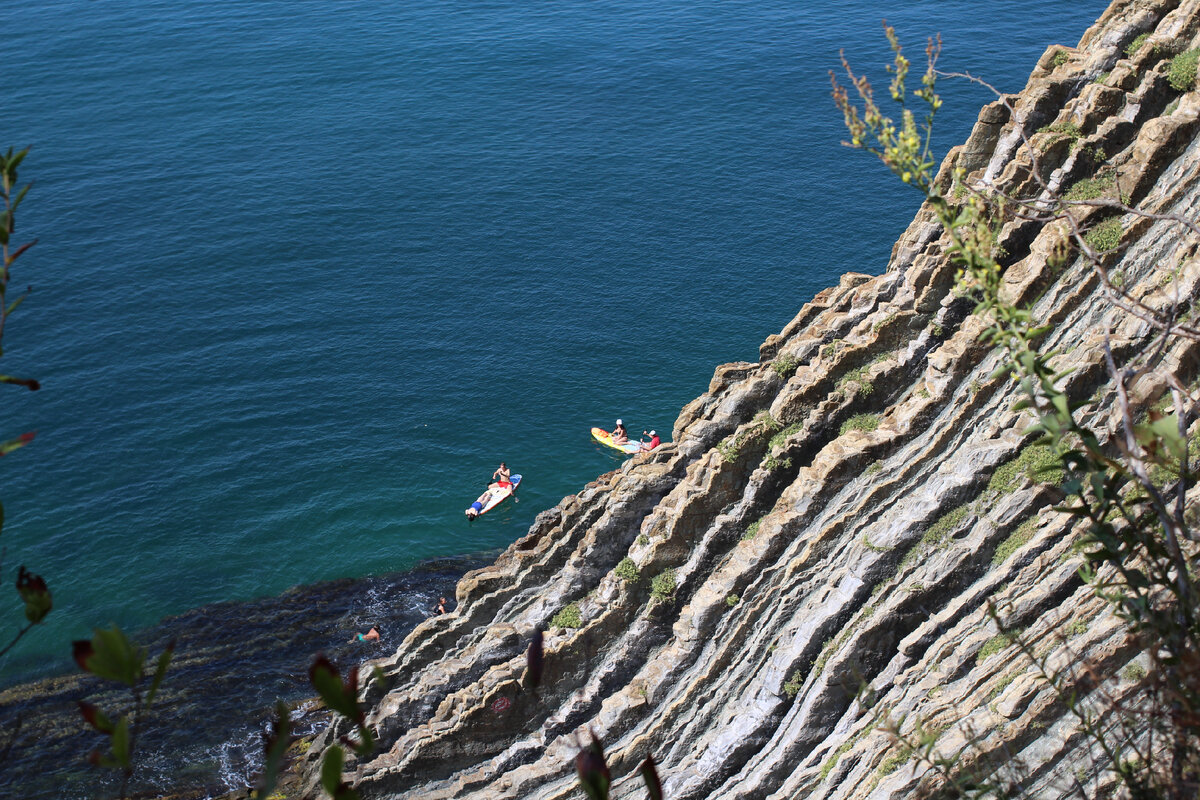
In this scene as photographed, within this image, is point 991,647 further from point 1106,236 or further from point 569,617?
point 569,617

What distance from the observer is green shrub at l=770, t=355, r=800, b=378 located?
29578 mm

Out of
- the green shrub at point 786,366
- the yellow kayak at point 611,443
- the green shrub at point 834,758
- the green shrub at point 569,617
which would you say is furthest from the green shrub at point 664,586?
the yellow kayak at point 611,443

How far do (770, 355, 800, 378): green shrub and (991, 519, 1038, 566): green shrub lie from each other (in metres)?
9.17

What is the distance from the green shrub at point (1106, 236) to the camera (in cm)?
2288

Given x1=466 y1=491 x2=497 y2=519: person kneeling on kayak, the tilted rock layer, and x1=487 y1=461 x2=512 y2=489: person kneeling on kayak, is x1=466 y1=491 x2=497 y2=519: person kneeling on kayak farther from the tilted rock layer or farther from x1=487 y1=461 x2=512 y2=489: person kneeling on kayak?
the tilted rock layer

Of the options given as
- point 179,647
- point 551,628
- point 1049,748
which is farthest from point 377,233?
point 1049,748

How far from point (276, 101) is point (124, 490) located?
2288 inches

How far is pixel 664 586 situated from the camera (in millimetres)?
28047

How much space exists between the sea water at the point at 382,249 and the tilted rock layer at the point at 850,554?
22041 mm

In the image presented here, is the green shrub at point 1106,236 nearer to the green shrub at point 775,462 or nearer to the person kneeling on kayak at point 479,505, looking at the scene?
the green shrub at point 775,462

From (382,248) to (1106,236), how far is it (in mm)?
62701

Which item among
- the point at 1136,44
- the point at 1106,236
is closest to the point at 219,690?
the point at 1106,236

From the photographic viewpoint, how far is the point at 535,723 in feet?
96.1

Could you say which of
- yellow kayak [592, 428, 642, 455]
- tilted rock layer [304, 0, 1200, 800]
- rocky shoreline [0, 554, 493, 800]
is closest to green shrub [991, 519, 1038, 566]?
tilted rock layer [304, 0, 1200, 800]
